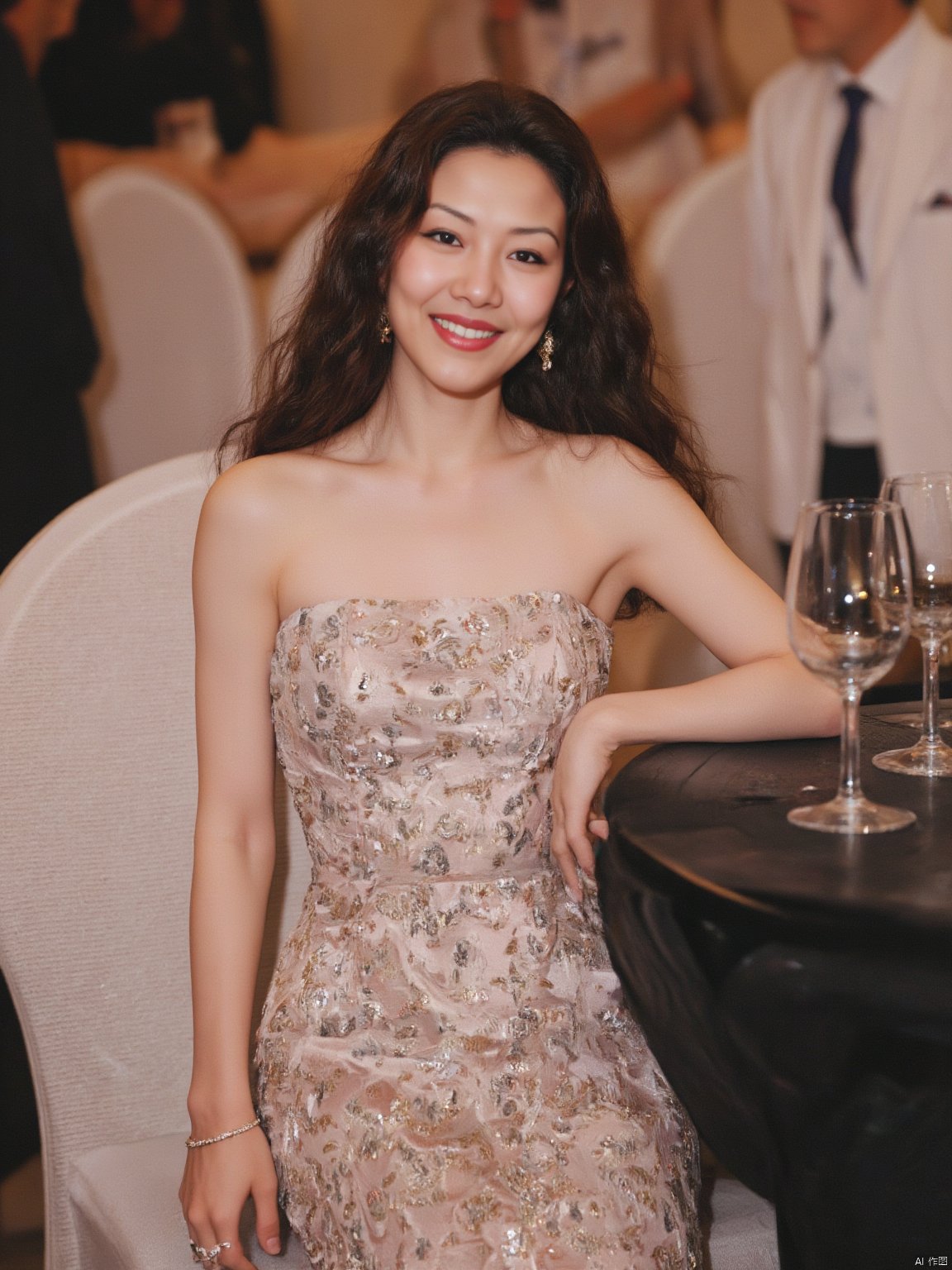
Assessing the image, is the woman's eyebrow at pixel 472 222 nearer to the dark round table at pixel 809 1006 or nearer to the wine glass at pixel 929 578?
the wine glass at pixel 929 578

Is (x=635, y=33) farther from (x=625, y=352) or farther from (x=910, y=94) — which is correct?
(x=625, y=352)

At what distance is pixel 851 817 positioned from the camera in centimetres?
119

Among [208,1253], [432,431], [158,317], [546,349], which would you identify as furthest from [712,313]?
[208,1253]

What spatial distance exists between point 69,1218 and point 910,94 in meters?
3.37

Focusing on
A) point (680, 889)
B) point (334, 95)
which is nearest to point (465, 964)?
point (680, 889)

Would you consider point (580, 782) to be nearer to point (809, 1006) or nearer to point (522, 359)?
point (809, 1006)

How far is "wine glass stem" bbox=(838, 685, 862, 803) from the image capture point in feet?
3.98

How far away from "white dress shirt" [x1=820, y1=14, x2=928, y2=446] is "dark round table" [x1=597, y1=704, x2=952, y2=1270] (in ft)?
9.62

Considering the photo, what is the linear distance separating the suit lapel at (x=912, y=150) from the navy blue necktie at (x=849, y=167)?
4.0 inches

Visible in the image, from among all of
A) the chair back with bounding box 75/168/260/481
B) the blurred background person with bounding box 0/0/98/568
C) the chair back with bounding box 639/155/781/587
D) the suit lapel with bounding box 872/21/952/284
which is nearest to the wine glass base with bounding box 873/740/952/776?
the chair back with bounding box 639/155/781/587

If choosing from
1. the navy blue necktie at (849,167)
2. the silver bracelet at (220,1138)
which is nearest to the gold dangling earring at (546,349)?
the silver bracelet at (220,1138)

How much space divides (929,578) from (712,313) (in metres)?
2.31

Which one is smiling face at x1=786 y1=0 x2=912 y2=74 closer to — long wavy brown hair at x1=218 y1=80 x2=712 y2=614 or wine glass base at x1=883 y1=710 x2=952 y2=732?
long wavy brown hair at x1=218 y1=80 x2=712 y2=614

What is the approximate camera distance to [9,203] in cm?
334
